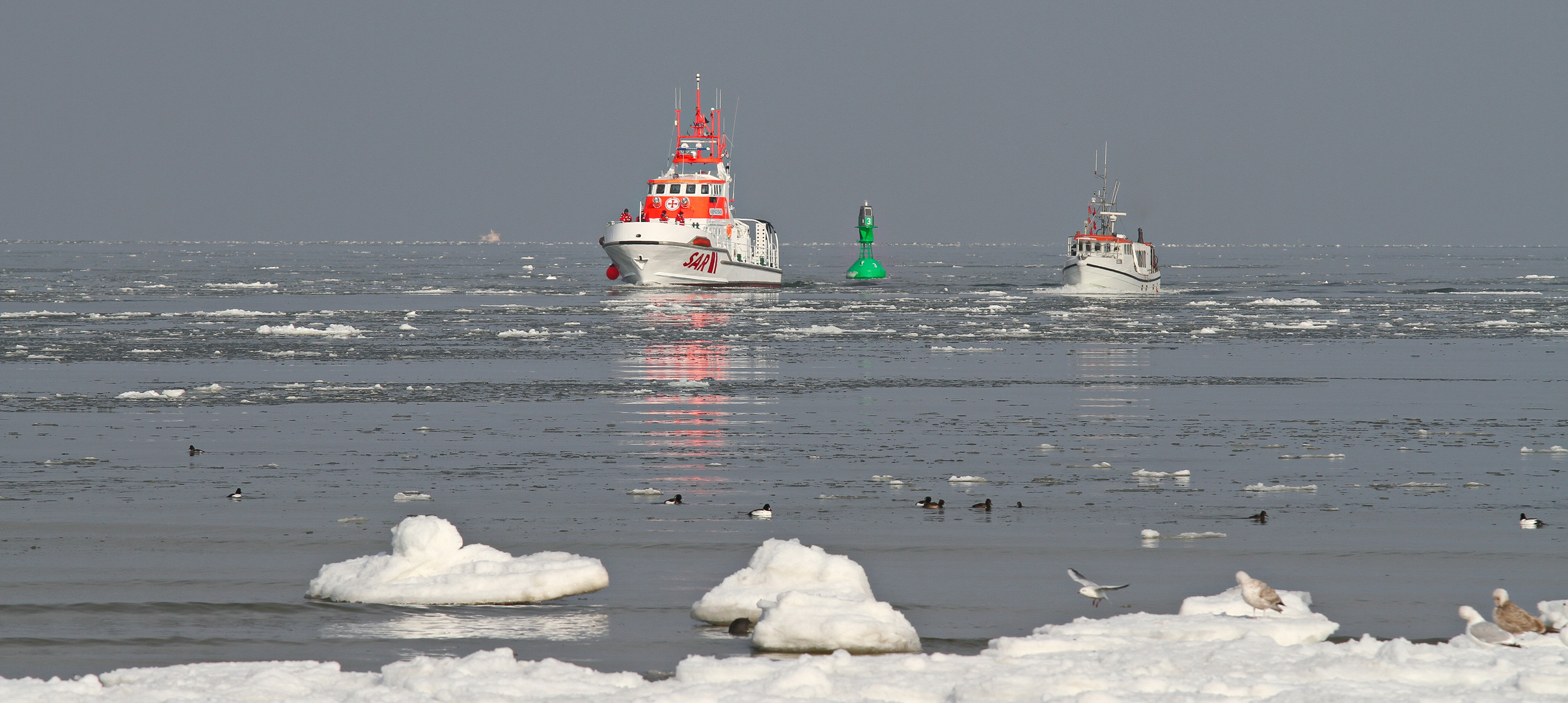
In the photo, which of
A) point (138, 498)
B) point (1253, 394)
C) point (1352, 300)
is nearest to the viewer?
point (138, 498)

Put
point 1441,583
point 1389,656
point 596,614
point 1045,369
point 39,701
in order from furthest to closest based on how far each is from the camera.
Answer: point 1045,369
point 1441,583
point 596,614
point 1389,656
point 39,701

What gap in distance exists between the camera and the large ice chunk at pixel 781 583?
27.4 feet

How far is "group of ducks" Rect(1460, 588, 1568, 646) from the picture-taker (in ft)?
24.8

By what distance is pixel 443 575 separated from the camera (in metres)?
9.12

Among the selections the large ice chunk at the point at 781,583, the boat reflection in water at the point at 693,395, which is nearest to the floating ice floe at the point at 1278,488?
the boat reflection in water at the point at 693,395

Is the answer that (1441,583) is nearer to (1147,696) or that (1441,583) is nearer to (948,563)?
(948,563)

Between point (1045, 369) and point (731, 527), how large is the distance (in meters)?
14.9

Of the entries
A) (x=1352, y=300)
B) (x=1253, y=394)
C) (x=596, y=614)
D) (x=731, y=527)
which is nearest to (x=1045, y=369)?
(x=1253, y=394)

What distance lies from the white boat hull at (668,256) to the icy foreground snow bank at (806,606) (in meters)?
51.1

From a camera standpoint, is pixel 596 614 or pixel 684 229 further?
pixel 684 229

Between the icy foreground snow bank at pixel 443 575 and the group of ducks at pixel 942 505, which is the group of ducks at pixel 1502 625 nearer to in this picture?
the group of ducks at pixel 942 505

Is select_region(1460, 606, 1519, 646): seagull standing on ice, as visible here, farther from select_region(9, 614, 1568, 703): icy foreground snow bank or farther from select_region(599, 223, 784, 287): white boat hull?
select_region(599, 223, 784, 287): white boat hull

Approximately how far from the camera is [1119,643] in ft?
25.4

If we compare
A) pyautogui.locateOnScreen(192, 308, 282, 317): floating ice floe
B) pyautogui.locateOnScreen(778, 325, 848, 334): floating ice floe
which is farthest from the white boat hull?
pyautogui.locateOnScreen(778, 325, 848, 334): floating ice floe
